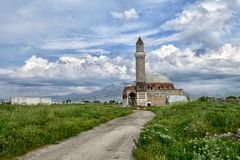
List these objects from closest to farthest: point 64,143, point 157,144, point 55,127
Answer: point 157,144 → point 64,143 → point 55,127

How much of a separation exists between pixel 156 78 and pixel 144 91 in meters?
11.9

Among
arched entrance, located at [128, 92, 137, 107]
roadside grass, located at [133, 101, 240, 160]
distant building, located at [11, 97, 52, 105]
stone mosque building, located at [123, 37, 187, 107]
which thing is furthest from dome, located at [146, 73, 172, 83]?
roadside grass, located at [133, 101, 240, 160]

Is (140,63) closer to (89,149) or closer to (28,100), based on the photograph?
(28,100)

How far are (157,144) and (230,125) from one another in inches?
407

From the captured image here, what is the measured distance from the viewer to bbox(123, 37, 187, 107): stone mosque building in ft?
386

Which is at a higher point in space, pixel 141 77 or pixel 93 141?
pixel 141 77

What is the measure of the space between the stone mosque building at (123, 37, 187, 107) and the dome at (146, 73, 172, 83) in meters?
1.11

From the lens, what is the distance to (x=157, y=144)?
1680 centimetres

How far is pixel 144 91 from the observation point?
118 metres

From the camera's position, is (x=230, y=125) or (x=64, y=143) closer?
(x=64, y=143)

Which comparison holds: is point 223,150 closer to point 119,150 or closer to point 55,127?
point 119,150

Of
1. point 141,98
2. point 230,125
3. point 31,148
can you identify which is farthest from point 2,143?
point 141,98

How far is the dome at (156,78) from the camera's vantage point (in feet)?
413

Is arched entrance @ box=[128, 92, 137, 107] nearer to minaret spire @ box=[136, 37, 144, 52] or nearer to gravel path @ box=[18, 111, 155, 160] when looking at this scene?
minaret spire @ box=[136, 37, 144, 52]
